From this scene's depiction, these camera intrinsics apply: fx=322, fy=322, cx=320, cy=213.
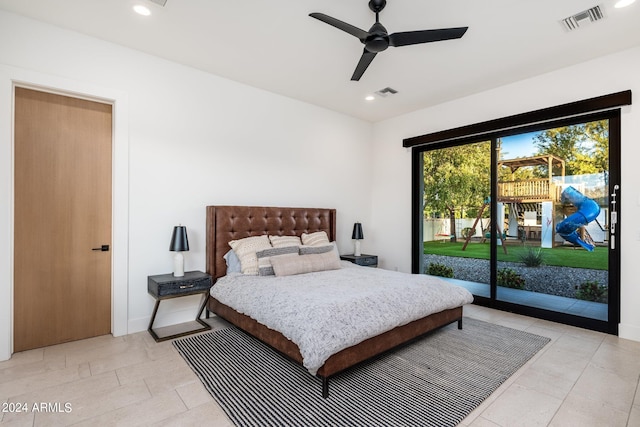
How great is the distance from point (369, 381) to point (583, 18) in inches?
→ 138

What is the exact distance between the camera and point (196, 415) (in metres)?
2.03

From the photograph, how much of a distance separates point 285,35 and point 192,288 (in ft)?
8.86

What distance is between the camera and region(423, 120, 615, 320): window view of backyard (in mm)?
3662

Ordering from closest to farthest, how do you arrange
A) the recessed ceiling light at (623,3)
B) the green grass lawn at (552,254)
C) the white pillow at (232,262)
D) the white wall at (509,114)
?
the recessed ceiling light at (623,3), the white wall at (509,114), the green grass lawn at (552,254), the white pillow at (232,262)

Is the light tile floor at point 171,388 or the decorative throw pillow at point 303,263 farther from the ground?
the decorative throw pillow at point 303,263

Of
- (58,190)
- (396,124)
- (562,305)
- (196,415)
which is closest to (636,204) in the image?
(562,305)

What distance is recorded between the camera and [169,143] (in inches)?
143

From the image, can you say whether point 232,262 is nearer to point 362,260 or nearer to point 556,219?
point 362,260

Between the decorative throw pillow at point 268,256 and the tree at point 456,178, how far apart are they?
257 cm

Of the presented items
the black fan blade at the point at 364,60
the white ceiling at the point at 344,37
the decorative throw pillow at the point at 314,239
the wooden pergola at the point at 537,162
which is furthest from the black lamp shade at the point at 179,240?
the wooden pergola at the point at 537,162

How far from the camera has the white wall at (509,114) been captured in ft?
10.8

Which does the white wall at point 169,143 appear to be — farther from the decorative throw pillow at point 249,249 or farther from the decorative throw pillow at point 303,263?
the decorative throw pillow at point 303,263

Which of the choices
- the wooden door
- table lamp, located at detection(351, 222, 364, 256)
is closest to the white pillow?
the wooden door

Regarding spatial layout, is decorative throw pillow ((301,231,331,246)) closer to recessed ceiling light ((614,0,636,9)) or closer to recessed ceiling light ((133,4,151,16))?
recessed ceiling light ((133,4,151,16))
